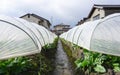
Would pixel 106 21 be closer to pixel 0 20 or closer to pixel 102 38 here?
pixel 102 38

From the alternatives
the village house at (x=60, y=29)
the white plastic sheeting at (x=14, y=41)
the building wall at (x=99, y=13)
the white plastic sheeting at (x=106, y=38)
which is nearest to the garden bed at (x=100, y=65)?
the white plastic sheeting at (x=106, y=38)

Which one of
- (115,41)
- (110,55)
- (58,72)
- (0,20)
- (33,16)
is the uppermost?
(33,16)

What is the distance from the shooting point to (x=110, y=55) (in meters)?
8.05

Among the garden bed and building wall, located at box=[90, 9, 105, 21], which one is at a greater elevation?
building wall, located at box=[90, 9, 105, 21]

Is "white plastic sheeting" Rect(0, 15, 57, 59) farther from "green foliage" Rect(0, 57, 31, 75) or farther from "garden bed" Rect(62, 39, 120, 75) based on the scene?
"garden bed" Rect(62, 39, 120, 75)

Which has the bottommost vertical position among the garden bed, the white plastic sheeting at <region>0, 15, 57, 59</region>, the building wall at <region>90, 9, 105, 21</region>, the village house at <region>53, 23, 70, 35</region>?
the garden bed

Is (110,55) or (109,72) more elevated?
(110,55)

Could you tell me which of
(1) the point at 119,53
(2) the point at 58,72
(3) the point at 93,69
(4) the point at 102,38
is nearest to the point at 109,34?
(4) the point at 102,38

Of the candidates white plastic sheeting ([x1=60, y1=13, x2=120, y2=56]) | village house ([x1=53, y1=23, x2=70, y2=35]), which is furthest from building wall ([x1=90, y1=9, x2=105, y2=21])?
village house ([x1=53, y1=23, x2=70, y2=35])

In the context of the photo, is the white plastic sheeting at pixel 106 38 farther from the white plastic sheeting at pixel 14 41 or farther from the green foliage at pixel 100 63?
the white plastic sheeting at pixel 14 41

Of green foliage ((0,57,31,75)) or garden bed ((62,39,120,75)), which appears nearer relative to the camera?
green foliage ((0,57,31,75))

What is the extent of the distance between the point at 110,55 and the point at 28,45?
3206mm

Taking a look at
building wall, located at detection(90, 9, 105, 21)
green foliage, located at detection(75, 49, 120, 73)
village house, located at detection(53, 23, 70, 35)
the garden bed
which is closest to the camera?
the garden bed

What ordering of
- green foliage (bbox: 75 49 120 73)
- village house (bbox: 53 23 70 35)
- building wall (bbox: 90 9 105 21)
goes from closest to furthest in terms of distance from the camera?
green foliage (bbox: 75 49 120 73) < building wall (bbox: 90 9 105 21) < village house (bbox: 53 23 70 35)
